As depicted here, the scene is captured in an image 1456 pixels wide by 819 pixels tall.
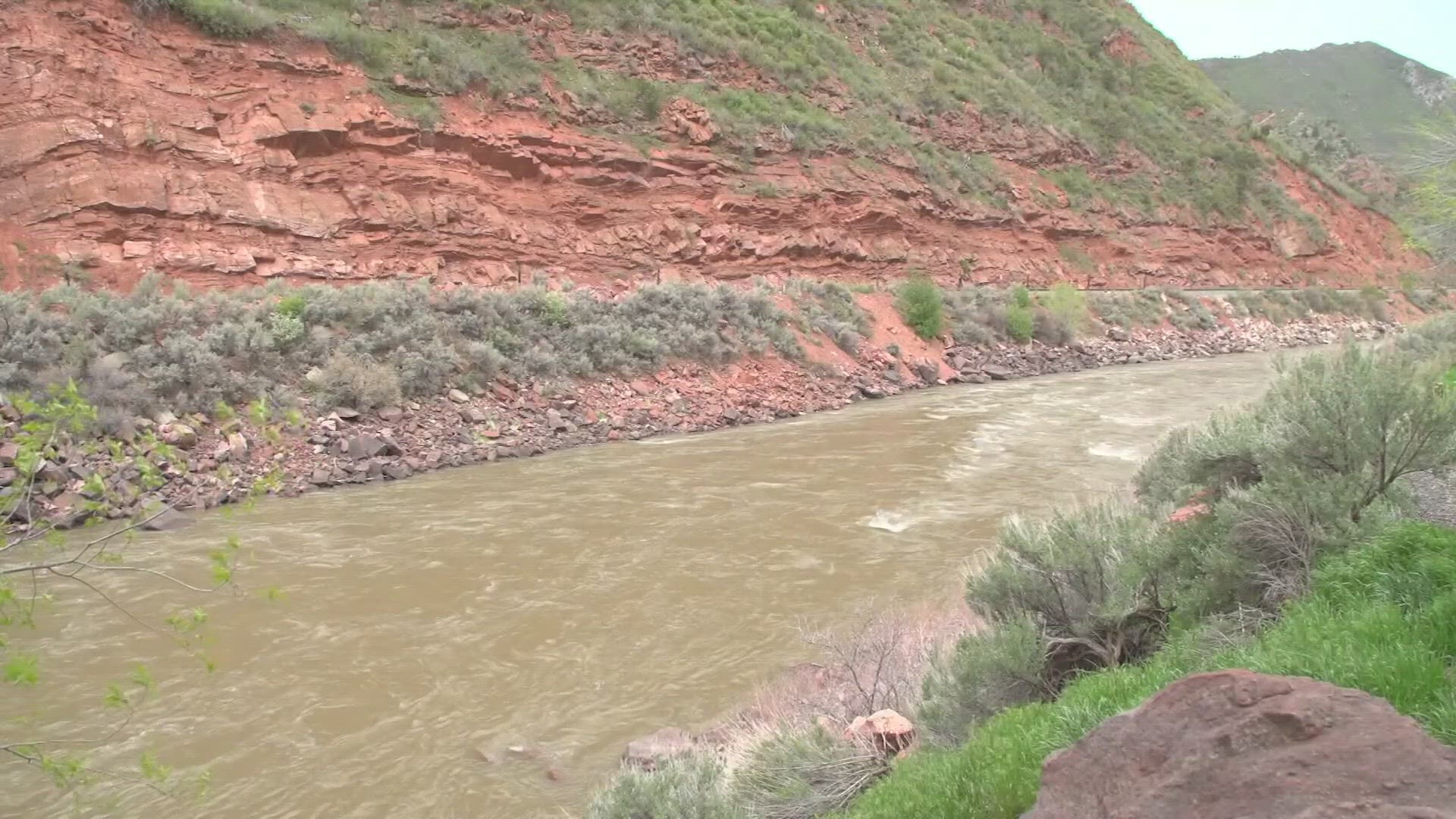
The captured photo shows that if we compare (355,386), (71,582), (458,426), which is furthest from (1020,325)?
(71,582)

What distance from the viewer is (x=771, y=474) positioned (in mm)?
11852

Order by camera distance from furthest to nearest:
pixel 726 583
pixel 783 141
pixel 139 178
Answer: pixel 783 141, pixel 139 178, pixel 726 583

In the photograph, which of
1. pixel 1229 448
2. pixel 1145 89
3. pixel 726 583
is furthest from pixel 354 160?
pixel 1145 89

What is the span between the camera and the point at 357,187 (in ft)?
63.9

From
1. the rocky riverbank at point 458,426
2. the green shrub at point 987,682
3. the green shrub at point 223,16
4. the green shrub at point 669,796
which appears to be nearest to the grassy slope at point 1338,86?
the rocky riverbank at point 458,426

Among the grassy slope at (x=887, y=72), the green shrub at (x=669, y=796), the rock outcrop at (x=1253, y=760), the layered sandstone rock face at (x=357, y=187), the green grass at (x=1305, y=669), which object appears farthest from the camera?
the grassy slope at (x=887, y=72)

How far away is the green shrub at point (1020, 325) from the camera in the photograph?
2438 centimetres

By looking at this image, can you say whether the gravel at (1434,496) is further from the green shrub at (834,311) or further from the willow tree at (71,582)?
the green shrub at (834,311)

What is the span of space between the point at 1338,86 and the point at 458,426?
461 ft

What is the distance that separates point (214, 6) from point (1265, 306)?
35911 millimetres

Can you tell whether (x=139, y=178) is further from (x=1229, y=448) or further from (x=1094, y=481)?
(x=1229, y=448)

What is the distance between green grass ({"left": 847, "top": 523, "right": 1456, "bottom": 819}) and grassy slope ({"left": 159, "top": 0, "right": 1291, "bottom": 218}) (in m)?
21.7

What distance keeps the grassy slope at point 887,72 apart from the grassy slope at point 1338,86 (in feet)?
198

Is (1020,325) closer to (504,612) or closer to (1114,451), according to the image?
(1114,451)
